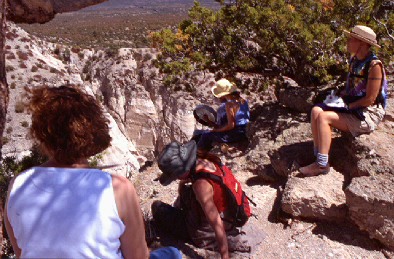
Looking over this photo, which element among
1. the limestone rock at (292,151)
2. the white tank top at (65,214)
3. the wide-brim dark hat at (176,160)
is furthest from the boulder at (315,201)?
the white tank top at (65,214)

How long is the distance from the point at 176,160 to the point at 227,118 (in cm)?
254

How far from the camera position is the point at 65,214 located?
1418 millimetres

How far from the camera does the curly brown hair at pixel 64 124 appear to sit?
150 centimetres

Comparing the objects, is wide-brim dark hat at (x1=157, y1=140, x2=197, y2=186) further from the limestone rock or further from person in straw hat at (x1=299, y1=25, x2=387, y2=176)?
the limestone rock

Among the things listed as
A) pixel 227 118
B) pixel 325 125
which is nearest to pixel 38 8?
pixel 227 118

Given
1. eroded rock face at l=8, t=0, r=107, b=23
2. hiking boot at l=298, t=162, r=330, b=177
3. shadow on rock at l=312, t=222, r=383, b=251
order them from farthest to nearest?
eroded rock face at l=8, t=0, r=107, b=23
hiking boot at l=298, t=162, r=330, b=177
shadow on rock at l=312, t=222, r=383, b=251

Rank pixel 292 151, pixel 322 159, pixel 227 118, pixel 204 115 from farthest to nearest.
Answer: pixel 204 115 < pixel 227 118 < pixel 292 151 < pixel 322 159

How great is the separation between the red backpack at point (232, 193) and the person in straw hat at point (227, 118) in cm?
198

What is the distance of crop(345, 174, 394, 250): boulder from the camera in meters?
2.99

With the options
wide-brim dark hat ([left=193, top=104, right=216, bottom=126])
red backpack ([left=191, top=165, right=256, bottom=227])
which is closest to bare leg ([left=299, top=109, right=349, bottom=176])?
red backpack ([left=191, top=165, right=256, bottom=227])

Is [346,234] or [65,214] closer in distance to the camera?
[65,214]

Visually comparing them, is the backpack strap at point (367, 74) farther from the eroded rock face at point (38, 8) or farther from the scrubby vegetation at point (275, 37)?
the eroded rock face at point (38, 8)

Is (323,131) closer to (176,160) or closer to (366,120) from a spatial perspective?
(366,120)

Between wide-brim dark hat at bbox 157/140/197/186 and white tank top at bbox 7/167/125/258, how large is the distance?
0.98 meters
